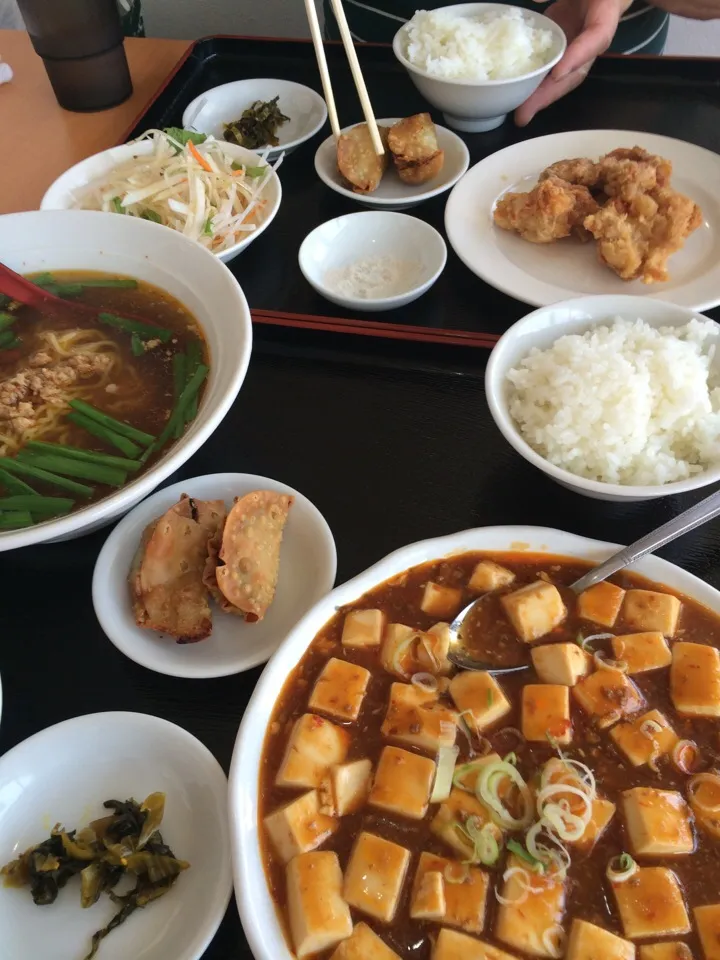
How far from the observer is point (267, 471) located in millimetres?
1936

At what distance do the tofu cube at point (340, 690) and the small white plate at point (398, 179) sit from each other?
1.90 meters

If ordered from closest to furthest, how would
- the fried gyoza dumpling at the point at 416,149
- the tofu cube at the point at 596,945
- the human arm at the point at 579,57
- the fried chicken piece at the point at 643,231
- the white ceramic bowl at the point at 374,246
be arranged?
the tofu cube at the point at 596,945 → the fried chicken piece at the point at 643,231 → the white ceramic bowl at the point at 374,246 → the fried gyoza dumpling at the point at 416,149 → the human arm at the point at 579,57

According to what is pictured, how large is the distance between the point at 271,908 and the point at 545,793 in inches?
19.9

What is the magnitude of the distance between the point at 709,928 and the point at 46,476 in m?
1.62

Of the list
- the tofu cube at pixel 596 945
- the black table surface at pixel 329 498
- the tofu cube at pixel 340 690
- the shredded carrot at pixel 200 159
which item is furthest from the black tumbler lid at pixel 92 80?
the tofu cube at pixel 596 945

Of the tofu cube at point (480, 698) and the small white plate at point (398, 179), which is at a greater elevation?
the small white plate at point (398, 179)

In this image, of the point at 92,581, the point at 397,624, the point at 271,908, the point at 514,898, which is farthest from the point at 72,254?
the point at 514,898

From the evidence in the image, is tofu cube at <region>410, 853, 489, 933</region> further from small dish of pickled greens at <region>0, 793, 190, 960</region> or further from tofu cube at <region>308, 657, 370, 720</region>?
small dish of pickled greens at <region>0, 793, 190, 960</region>

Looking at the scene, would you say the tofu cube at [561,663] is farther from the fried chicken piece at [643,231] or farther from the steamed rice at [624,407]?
the fried chicken piece at [643,231]

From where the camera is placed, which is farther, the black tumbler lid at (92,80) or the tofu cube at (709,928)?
the black tumbler lid at (92,80)

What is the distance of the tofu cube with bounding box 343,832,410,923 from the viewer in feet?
3.74

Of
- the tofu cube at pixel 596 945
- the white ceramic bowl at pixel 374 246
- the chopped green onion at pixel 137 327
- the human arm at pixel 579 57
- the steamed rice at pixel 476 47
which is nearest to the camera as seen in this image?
the tofu cube at pixel 596 945

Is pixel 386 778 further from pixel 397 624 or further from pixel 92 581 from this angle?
pixel 92 581

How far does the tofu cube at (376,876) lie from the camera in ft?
3.74
